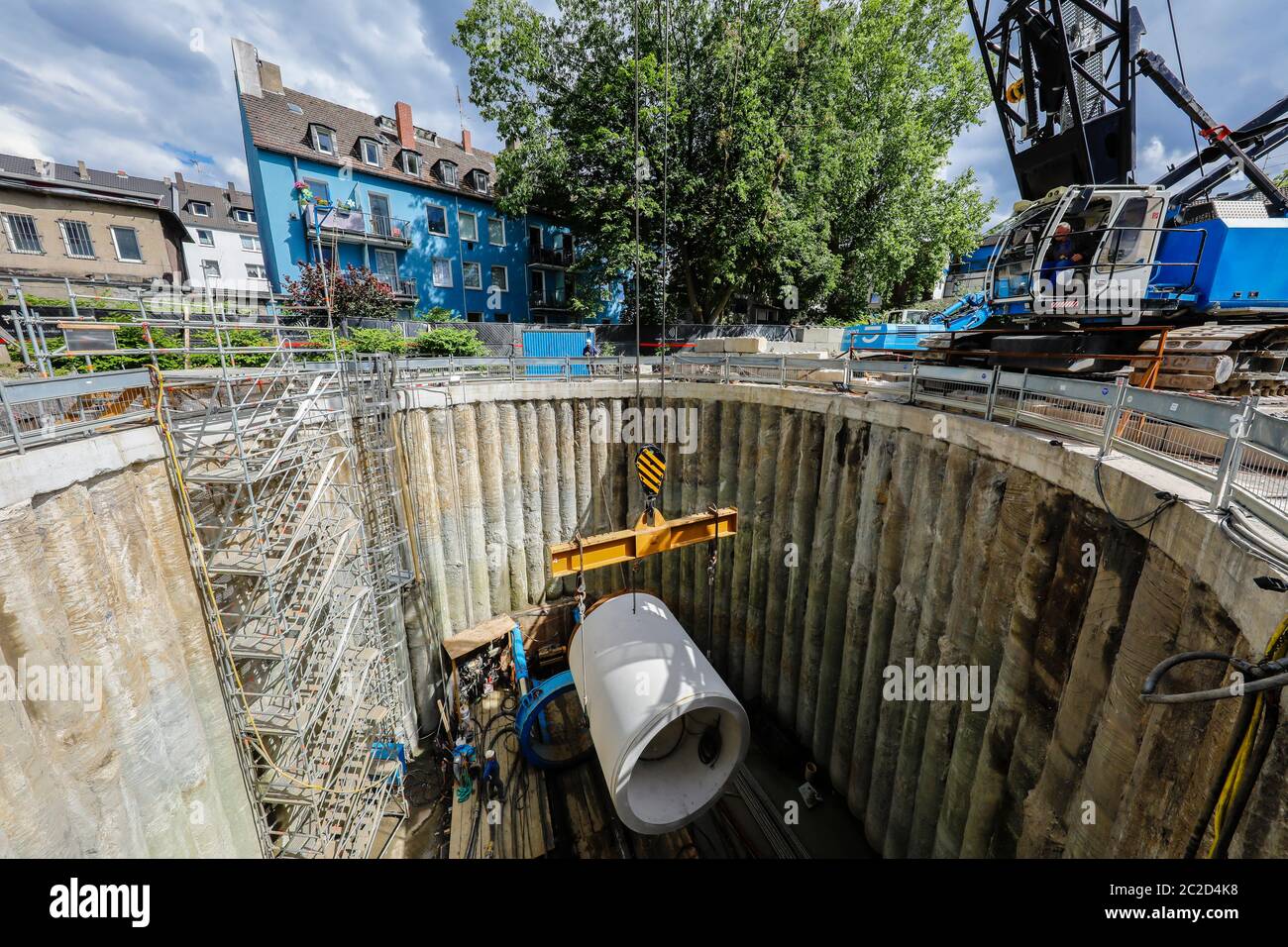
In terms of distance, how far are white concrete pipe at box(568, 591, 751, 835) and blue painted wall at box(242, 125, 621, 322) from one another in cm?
1850

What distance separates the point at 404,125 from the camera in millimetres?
27609

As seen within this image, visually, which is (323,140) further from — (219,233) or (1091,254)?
(1091,254)

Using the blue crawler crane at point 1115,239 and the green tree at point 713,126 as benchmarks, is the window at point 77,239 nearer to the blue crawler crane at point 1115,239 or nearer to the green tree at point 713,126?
the green tree at point 713,126

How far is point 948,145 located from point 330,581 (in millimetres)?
33232

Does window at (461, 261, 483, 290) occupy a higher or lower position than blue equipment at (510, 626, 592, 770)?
higher

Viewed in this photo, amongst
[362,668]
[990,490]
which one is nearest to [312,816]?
[362,668]

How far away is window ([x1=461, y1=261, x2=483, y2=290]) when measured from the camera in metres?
28.6

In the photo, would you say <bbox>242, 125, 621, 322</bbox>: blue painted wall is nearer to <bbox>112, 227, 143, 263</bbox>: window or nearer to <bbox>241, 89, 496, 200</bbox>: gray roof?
<bbox>241, 89, 496, 200</bbox>: gray roof

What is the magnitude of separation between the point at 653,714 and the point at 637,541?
2.61 m

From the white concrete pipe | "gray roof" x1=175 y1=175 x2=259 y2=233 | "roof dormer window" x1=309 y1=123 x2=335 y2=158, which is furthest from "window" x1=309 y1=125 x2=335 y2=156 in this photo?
the white concrete pipe

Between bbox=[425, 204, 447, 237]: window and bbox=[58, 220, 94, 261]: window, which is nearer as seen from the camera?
bbox=[58, 220, 94, 261]: window

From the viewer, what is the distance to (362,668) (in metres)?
9.09

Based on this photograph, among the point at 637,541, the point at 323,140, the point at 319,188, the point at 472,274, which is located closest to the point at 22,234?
the point at 319,188

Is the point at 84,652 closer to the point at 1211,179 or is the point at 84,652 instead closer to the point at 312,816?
the point at 312,816
